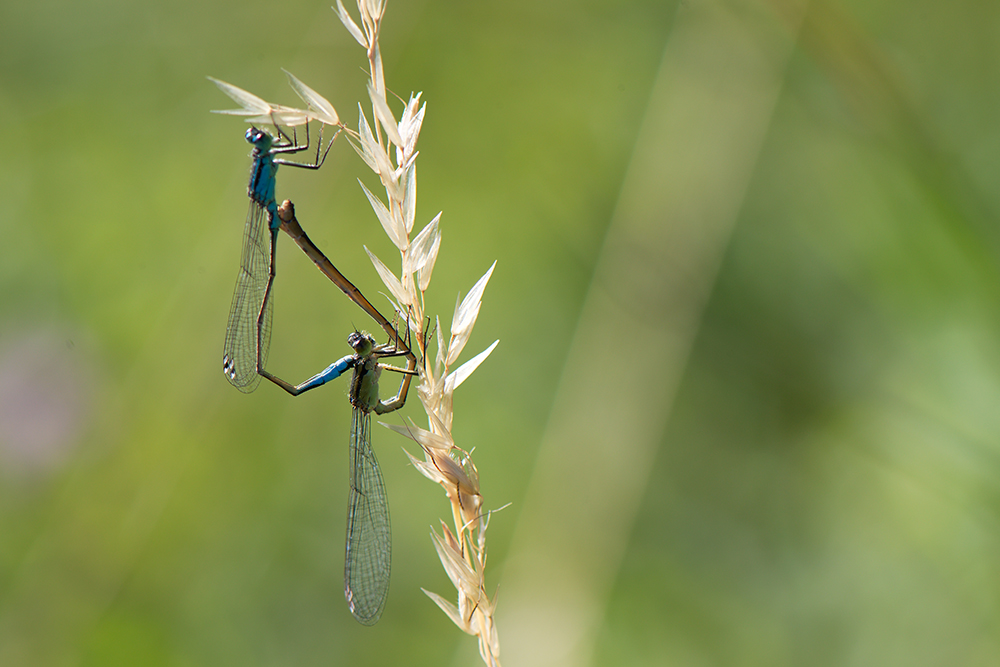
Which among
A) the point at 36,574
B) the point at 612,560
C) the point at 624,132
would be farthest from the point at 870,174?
the point at 36,574

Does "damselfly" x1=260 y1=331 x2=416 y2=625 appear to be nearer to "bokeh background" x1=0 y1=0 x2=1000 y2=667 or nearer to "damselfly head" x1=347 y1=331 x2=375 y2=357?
"damselfly head" x1=347 y1=331 x2=375 y2=357

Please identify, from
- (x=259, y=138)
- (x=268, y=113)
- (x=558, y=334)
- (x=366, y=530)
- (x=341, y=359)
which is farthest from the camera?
(x=558, y=334)

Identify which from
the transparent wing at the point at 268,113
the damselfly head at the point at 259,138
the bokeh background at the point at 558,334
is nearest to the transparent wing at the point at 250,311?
the damselfly head at the point at 259,138

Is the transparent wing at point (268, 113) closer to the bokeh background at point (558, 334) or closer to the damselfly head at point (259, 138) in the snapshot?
the damselfly head at point (259, 138)

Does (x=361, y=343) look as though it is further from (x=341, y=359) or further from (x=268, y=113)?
(x=268, y=113)

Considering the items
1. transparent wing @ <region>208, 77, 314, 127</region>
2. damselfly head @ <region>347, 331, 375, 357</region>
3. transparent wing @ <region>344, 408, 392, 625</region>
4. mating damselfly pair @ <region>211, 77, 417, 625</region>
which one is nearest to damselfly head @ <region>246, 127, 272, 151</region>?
mating damselfly pair @ <region>211, 77, 417, 625</region>

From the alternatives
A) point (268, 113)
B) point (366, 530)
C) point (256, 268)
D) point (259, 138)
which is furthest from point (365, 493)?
point (268, 113)

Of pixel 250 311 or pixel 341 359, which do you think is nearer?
pixel 341 359

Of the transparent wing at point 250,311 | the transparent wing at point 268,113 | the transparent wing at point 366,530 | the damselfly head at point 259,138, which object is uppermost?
the transparent wing at point 268,113
